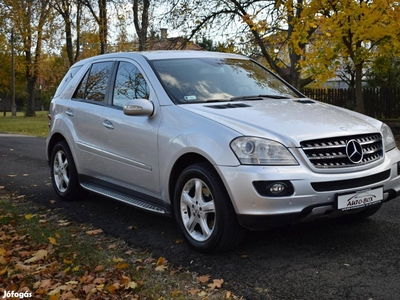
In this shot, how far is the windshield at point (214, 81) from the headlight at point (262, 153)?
111 cm

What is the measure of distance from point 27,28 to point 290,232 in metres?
40.5

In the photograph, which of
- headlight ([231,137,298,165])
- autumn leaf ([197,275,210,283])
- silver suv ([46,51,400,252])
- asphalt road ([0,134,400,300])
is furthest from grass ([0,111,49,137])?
autumn leaf ([197,275,210,283])

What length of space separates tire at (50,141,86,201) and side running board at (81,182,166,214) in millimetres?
362

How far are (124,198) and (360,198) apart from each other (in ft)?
8.00

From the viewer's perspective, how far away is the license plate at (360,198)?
449 centimetres

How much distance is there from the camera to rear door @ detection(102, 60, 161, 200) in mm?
5379

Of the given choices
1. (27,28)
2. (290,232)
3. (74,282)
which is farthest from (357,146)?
(27,28)

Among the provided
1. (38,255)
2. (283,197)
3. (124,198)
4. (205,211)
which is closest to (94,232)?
(124,198)

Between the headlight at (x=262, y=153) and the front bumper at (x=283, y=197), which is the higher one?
the headlight at (x=262, y=153)

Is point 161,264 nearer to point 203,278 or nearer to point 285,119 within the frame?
point 203,278

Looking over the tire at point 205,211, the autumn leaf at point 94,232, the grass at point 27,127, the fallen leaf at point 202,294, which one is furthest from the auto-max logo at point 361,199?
the grass at point 27,127

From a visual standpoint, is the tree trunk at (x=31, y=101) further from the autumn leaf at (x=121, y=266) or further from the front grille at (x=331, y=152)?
the front grille at (x=331, y=152)

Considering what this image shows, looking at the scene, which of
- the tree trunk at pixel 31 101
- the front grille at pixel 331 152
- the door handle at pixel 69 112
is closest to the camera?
the front grille at pixel 331 152

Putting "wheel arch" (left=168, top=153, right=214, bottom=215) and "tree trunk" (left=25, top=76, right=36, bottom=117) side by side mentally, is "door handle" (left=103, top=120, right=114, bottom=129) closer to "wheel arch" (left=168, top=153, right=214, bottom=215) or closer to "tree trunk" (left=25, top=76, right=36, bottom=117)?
"wheel arch" (left=168, top=153, right=214, bottom=215)
